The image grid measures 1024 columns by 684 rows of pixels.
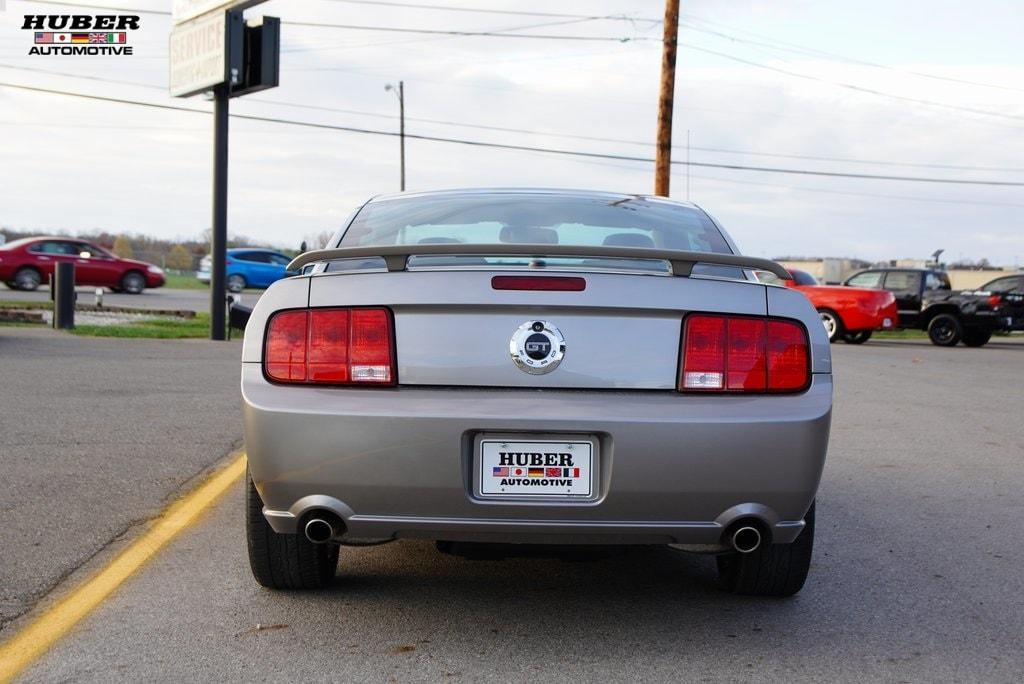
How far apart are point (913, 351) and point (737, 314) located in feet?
64.8

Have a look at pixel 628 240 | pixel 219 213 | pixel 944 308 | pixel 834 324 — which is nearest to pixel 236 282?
pixel 219 213

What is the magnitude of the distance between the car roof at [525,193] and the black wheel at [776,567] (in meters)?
1.76

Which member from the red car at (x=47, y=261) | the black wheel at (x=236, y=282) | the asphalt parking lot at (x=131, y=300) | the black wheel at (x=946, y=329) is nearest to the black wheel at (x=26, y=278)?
the red car at (x=47, y=261)

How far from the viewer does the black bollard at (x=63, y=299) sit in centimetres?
1702

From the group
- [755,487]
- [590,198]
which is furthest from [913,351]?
[755,487]

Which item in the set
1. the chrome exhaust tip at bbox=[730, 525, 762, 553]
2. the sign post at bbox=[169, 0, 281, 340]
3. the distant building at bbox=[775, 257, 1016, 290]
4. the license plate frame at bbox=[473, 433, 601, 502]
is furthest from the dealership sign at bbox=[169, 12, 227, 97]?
the distant building at bbox=[775, 257, 1016, 290]

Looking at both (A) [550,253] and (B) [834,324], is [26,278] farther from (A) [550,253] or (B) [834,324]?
(A) [550,253]

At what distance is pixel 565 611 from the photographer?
421cm

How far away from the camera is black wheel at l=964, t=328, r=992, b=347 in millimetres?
25094

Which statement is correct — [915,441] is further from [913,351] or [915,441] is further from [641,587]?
[913,351]

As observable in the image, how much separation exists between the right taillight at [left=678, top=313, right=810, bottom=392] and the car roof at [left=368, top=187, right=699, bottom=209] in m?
1.68

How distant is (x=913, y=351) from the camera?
22.3m

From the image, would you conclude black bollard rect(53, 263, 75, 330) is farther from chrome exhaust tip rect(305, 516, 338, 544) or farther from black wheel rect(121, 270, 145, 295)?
black wheel rect(121, 270, 145, 295)

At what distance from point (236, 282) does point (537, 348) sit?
34632mm
